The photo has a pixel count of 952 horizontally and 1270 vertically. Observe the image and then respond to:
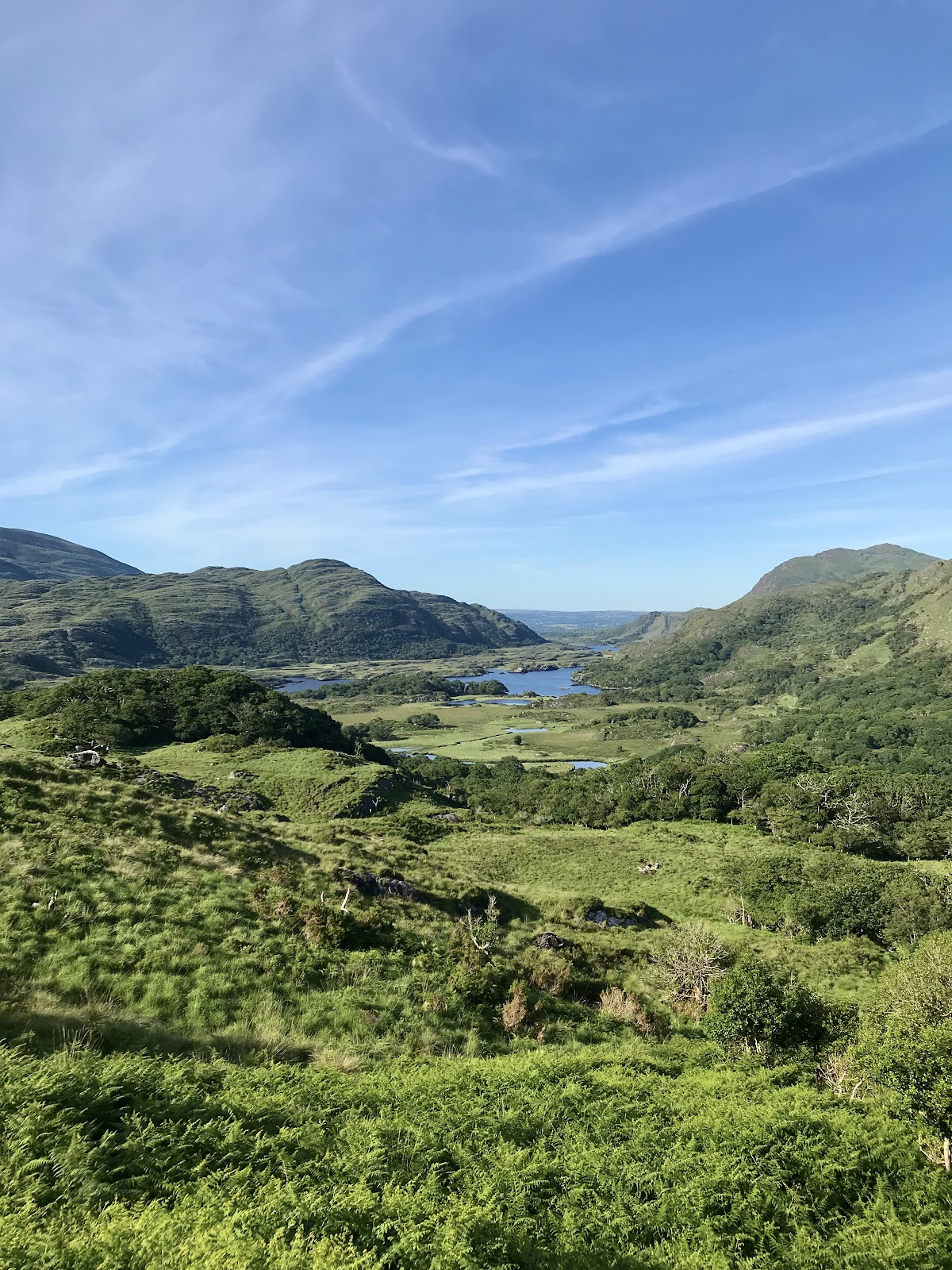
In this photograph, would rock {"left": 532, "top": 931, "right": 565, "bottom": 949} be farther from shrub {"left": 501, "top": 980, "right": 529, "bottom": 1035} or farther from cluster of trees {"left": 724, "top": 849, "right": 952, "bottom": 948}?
cluster of trees {"left": 724, "top": 849, "right": 952, "bottom": 948}

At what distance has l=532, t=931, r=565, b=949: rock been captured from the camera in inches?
1055

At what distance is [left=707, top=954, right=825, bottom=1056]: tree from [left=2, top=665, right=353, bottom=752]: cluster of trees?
92.8 meters

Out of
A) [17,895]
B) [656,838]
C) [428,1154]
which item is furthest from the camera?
[656,838]

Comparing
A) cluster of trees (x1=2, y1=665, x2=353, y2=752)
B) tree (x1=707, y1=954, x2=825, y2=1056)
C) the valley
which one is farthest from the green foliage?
cluster of trees (x1=2, y1=665, x2=353, y2=752)

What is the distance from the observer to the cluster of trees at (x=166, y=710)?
91.7 m

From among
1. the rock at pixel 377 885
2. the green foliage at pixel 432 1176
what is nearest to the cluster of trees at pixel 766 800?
the rock at pixel 377 885

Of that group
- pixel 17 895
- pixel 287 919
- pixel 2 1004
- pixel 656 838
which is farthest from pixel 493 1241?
pixel 656 838

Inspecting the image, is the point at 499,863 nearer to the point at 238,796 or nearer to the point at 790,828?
the point at 238,796

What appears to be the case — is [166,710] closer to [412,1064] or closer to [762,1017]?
[412,1064]

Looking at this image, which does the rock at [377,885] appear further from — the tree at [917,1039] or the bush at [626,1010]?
the tree at [917,1039]

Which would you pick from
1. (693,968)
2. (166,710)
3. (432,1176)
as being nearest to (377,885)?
(693,968)

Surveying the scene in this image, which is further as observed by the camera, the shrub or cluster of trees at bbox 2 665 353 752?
cluster of trees at bbox 2 665 353 752

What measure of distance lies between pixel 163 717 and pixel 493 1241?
113305 millimetres

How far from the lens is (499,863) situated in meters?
56.3
